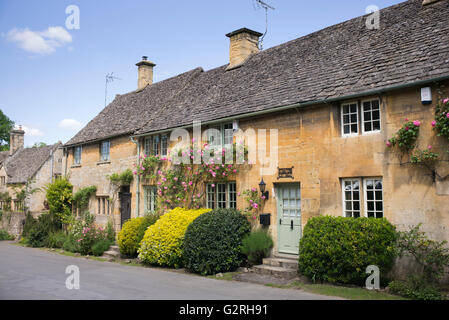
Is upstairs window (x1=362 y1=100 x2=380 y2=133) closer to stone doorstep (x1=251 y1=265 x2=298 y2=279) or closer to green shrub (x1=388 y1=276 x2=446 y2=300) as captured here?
green shrub (x1=388 y1=276 x2=446 y2=300)

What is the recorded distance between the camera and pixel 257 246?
11.9 meters

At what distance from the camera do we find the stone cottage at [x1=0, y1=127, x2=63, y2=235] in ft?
102

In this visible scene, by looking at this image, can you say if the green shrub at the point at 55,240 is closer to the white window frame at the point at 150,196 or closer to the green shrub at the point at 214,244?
the white window frame at the point at 150,196

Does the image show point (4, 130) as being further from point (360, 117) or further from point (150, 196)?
point (360, 117)

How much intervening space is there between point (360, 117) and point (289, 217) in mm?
3730

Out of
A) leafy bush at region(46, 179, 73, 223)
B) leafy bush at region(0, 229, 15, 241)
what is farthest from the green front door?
leafy bush at region(0, 229, 15, 241)

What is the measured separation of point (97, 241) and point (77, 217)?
536cm

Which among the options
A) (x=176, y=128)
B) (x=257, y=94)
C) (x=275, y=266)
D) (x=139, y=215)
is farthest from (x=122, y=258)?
(x=257, y=94)

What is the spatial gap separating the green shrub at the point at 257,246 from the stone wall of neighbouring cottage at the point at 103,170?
24.6 ft

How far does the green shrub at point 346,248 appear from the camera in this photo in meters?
9.15

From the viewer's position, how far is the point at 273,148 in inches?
493

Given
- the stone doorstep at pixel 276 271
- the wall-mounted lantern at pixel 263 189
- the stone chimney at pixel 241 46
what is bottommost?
the stone doorstep at pixel 276 271

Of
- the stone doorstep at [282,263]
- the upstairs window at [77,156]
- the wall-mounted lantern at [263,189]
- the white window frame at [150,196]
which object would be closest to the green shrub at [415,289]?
the stone doorstep at [282,263]

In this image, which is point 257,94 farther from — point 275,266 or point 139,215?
point 139,215
